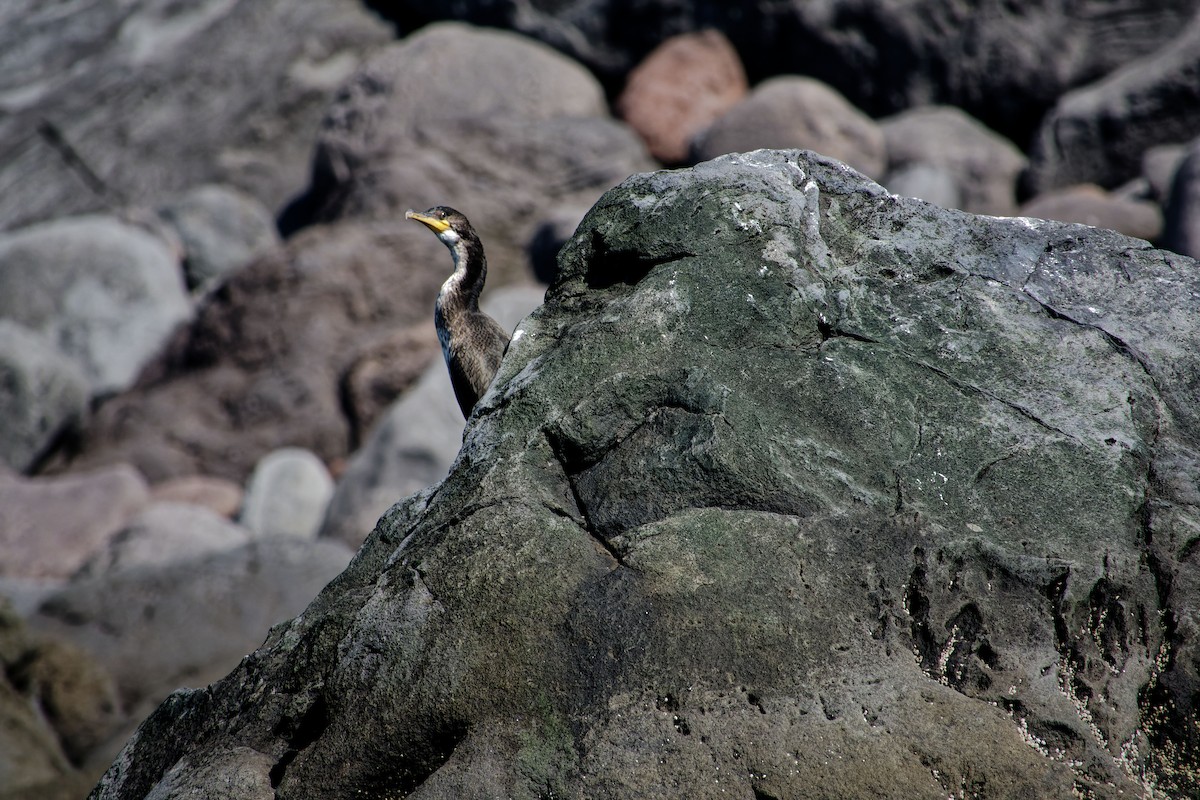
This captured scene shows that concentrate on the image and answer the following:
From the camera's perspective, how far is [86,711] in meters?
8.12

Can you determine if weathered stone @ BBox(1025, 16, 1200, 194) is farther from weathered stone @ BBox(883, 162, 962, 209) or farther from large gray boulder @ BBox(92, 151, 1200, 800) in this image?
large gray boulder @ BBox(92, 151, 1200, 800)

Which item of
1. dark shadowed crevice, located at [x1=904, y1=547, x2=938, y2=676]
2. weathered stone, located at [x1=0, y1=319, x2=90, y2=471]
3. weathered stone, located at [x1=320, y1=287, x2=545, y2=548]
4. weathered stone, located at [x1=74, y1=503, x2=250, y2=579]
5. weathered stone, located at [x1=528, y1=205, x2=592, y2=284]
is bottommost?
weathered stone, located at [x1=0, y1=319, x2=90, y2=471]

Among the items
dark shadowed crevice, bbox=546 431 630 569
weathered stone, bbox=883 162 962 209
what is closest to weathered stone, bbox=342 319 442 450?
weathered stone, bbox=883 162 962 209

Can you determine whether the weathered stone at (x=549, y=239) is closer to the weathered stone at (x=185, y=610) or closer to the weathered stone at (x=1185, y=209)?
the weathered stone at (x=185, y=610)

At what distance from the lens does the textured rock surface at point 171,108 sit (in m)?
16.9

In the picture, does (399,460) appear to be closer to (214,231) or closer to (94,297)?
(94,297)

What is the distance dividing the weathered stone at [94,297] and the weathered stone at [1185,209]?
10851 millimetres

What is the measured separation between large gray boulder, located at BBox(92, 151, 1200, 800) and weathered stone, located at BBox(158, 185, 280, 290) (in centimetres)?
1315

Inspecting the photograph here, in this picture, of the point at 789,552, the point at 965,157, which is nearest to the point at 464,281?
the point at 789,552

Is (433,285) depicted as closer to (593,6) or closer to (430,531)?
(593,6)

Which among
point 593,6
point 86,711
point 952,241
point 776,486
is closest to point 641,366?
point 776,486

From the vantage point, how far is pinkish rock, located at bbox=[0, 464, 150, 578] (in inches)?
438

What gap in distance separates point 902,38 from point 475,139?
5074 millimetres

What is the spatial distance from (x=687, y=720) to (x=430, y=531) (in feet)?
3.00
